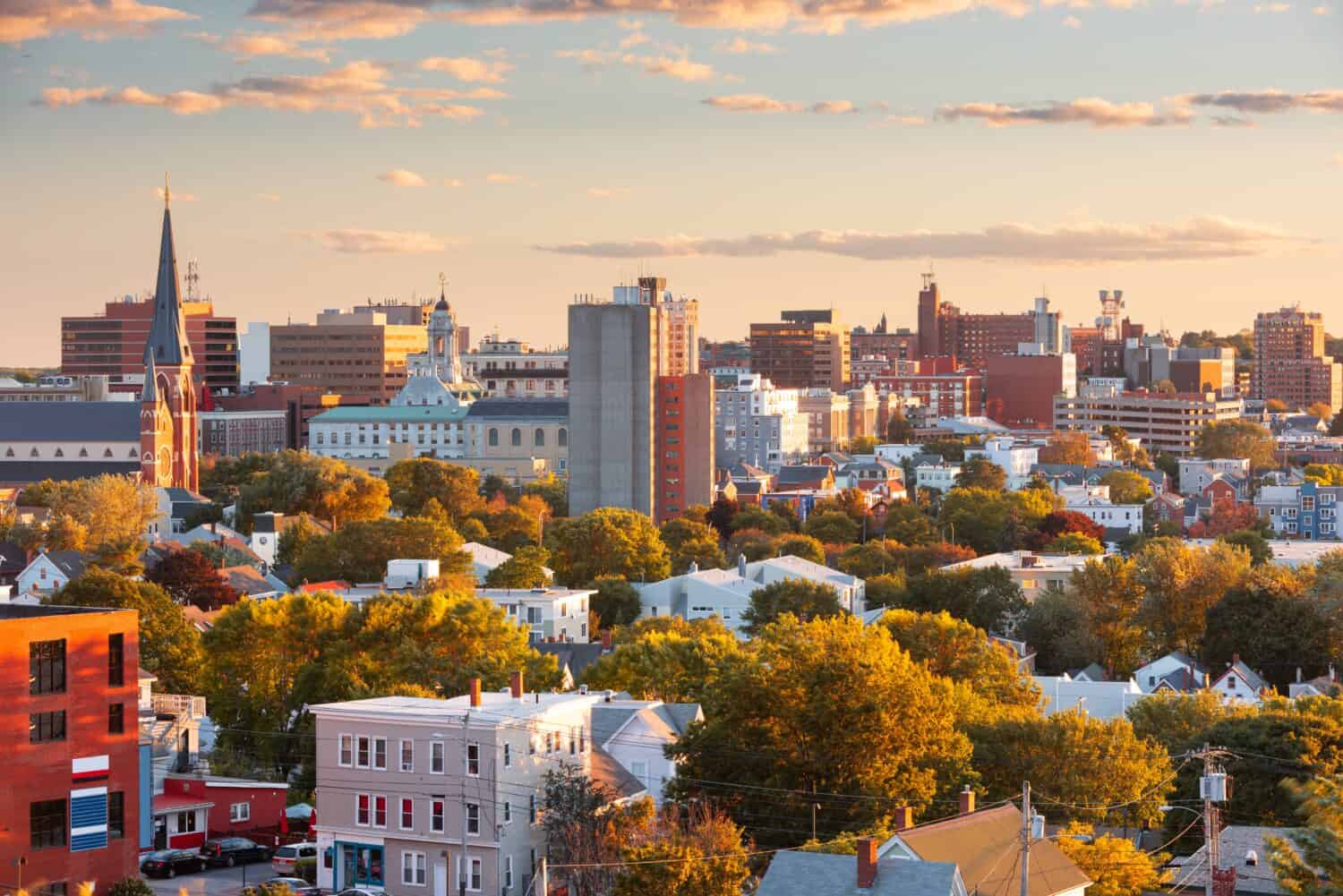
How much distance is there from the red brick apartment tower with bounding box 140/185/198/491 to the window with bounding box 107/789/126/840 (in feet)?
382

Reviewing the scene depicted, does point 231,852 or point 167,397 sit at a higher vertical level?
point 167,397

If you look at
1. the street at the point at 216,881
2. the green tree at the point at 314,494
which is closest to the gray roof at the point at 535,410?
the green tree at the point at 314,494

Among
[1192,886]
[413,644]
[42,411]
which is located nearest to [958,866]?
[1192,886]

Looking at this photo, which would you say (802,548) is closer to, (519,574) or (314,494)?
(519,574)

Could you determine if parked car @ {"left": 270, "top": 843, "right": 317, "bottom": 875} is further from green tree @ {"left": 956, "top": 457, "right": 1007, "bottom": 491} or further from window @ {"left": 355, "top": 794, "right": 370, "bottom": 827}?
green tree @ {"left": 956, "top": 457, "right": 1007, "bottom": 491}

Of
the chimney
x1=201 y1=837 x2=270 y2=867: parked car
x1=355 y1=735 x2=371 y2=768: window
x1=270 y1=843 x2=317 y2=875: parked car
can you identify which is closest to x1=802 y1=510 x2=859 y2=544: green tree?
x1=201 y1=837 x2=270 y2=867: parked car

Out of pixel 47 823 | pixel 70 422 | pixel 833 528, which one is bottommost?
pixel 833 528

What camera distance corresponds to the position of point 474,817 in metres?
45.9

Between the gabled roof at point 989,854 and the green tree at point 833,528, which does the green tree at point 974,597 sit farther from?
the gabled roof at point 989,854

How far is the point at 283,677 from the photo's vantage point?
63812mm

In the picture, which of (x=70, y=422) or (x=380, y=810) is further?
(x=70, y=422)

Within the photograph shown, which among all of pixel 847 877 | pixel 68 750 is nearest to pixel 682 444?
pixel 68 750

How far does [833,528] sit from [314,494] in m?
31.3

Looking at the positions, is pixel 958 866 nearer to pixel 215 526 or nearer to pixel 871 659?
pixel 871 659
